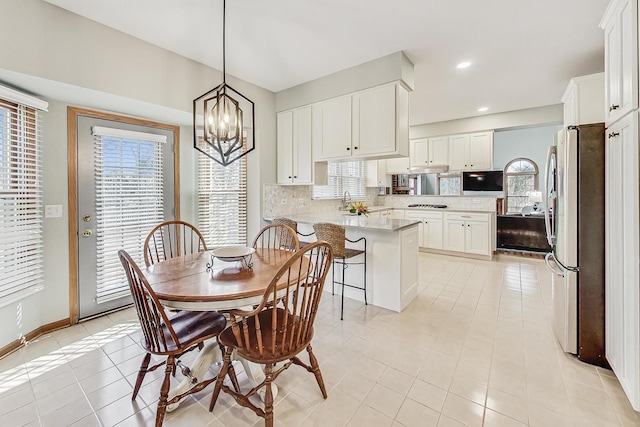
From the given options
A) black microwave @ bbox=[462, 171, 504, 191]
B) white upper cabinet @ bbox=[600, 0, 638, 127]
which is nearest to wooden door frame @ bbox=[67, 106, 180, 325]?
white upper cabinet @ bbox=[600, 0, 638, 127]

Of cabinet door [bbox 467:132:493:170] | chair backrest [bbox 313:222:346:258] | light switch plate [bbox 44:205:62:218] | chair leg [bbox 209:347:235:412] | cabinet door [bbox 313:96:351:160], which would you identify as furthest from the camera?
cabinet door [bbox 467:132:493:170]

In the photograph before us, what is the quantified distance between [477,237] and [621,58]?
3917 mm

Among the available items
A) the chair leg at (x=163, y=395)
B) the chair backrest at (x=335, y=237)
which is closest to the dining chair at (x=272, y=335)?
the chair leg at (x=163, y=395)

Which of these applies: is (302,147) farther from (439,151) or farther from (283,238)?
(439,151)

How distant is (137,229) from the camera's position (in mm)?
3174

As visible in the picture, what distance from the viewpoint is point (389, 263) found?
308cm

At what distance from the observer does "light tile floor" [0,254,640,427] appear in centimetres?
162

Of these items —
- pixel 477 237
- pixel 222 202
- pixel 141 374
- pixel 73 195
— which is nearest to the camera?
pixel 141 374

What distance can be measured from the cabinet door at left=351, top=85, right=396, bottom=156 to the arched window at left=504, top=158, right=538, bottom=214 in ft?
16.6

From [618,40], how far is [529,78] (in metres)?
2.09

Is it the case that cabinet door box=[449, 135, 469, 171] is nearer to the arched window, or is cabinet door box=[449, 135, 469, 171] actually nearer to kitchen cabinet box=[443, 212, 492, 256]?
kitchen cabinet box=[443, 212, 492, 256]

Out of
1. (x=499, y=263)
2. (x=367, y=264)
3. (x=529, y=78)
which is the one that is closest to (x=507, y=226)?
(x=499, y=263)

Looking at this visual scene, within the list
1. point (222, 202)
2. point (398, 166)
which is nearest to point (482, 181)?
point (398, 166)

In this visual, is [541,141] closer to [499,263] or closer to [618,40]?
[499,263]
